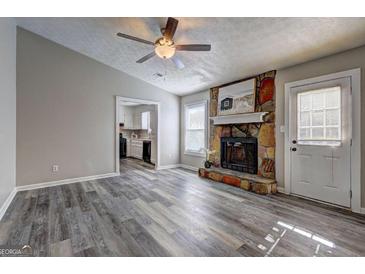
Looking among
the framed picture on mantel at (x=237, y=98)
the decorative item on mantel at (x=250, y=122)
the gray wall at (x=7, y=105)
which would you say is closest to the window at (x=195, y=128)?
the decorative item on mantel at (x=250, y=122)

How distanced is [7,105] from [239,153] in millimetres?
4640

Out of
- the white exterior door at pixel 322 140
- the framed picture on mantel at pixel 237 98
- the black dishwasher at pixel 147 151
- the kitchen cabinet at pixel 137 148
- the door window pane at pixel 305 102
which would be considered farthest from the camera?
the kitchen cabinet at pixel 137 148

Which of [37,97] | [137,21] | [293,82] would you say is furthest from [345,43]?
[37,97]

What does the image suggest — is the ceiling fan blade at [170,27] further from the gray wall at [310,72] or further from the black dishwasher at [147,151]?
the black dishwasher at [147,151]

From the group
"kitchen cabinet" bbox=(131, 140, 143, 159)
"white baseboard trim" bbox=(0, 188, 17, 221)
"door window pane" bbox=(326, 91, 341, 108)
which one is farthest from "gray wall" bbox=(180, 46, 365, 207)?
"kitchen cabinet" bbox=(131, 140, 143, 159)

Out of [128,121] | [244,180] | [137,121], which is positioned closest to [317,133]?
[244,180]

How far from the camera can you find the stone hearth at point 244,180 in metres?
3.41

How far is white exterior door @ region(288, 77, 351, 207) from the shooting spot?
2.75 meters

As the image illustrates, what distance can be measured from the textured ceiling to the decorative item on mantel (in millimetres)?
326

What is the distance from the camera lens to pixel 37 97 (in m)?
3.78

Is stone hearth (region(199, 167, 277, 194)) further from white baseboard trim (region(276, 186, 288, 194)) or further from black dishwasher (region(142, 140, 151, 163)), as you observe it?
black dishwasher (region(142, 140, 151, 163))

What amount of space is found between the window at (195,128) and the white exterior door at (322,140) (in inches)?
98.1

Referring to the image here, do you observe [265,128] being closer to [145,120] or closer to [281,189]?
[281,189]

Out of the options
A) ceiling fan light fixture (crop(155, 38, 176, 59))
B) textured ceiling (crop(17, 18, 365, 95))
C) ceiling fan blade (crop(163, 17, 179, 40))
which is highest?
textured ceiling (crop(17, 18, 365, 95))
